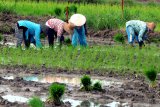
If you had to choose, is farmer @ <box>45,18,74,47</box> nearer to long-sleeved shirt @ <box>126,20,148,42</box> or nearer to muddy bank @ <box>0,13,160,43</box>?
long-sleeved shirt @ <box>126,20,148,42</box>

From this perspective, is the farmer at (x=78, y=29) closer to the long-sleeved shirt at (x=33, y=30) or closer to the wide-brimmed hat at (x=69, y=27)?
the wide-brimmed hat at (x=69, y=27)

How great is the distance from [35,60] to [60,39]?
1.69m

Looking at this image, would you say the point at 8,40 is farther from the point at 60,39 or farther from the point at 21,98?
the point at 21,98

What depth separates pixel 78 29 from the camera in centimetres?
1337

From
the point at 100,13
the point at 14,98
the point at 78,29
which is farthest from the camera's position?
the point at 100,13

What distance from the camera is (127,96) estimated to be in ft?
28.0

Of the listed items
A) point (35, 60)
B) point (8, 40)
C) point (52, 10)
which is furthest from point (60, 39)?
point (52, 10)

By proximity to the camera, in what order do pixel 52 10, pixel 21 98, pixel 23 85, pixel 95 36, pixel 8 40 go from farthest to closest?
pixel 52 10
pixel 95 36
pixel 8 40
pixel 23 85
pixel 21 98

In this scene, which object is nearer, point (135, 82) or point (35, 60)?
point (135, 82)

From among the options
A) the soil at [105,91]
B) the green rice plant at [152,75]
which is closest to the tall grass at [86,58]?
the soil at [105,91]

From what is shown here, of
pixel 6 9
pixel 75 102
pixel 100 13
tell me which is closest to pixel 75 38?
pixel 75 102

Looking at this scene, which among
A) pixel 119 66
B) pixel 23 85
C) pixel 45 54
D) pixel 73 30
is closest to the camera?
pixel 23 85

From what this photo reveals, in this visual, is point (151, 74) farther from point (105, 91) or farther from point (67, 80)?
point (67, 80)

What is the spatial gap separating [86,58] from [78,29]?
1510 millimetres
